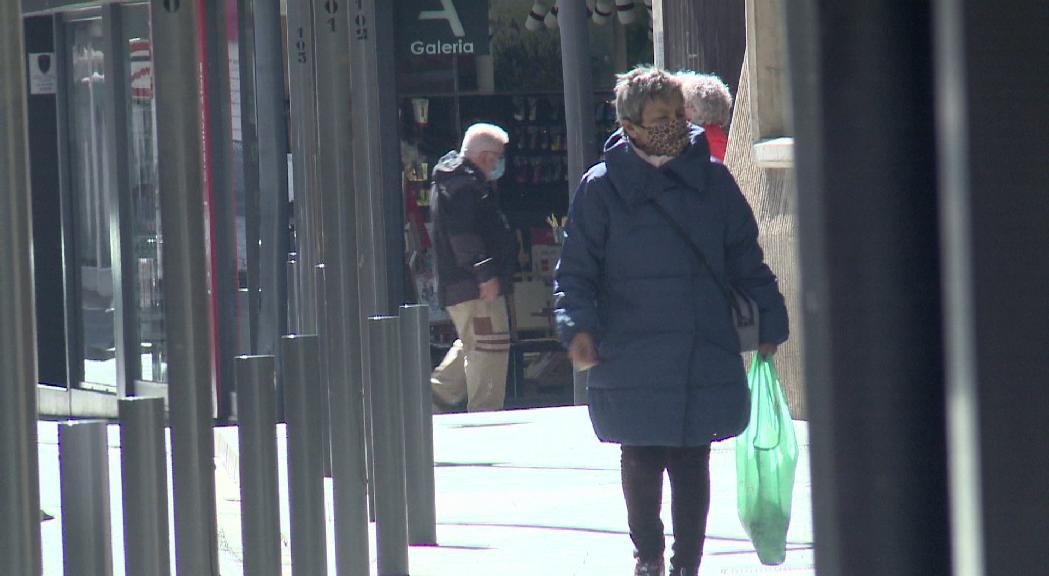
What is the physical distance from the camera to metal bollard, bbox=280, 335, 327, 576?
421cm

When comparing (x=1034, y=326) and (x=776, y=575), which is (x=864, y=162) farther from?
(x=776, y=575)

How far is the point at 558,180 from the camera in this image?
13.2 meters

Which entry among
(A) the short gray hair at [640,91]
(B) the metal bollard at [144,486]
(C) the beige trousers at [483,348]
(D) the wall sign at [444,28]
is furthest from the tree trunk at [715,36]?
(B) the metal bollard at [144,486]

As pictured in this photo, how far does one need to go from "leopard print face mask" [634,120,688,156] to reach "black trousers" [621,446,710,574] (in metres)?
0.82

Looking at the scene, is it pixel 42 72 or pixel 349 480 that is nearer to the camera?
pixel 349 480

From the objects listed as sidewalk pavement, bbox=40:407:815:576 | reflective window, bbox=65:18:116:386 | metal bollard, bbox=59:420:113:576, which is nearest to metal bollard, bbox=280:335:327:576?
sidewalk pavement, bbox=40:407:815:576

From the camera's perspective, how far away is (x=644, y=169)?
4645 millimetres

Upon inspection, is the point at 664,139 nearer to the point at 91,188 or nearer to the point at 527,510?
the point at 527,510

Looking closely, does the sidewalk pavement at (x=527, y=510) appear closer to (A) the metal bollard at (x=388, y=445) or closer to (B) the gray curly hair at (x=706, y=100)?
(A) the metal bollard at (x=388, y=445)

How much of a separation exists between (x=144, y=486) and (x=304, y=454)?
1.10 meters

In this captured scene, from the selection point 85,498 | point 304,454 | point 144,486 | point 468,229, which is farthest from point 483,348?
point 85,498

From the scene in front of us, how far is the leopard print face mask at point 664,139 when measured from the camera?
4691mm

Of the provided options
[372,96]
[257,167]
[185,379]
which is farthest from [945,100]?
[257,167]

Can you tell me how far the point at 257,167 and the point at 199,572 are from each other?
313 inches
